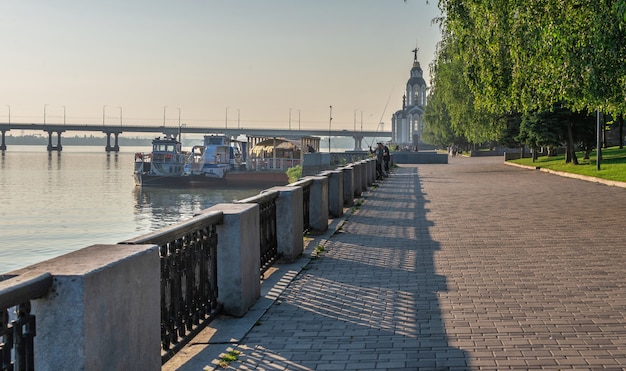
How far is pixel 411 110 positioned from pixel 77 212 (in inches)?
5604

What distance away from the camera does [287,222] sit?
10281 mm

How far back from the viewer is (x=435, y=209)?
1973 centimetres

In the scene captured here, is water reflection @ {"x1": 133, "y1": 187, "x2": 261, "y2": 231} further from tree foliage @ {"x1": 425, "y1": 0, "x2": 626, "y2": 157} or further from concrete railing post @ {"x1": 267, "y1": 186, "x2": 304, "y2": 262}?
concrete railing post @ {"x1": 267, "y1": 186, "x2": 304, "y2": 262}

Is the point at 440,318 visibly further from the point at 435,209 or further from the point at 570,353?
the point at 435,209

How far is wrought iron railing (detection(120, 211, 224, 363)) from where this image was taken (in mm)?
5742

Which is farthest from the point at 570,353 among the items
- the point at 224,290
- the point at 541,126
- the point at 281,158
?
the point at 281,158

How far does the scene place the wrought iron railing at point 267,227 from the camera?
9.40 m

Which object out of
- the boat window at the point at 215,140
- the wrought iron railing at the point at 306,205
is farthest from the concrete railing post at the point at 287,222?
the boat window at the point at 215,140

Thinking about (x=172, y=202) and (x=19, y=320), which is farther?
(x=172, y=202)

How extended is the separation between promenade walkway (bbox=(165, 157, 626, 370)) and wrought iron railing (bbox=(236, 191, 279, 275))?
1.19ft

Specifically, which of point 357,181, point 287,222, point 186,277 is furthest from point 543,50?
point 186,277

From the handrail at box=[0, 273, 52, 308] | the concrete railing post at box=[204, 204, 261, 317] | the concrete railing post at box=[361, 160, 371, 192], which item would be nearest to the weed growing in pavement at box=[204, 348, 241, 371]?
the concrete railing post at box=[204, 204, 261, 317]

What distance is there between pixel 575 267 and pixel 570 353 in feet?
14.5

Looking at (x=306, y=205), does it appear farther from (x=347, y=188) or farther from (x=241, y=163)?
(x=241, y=163)
